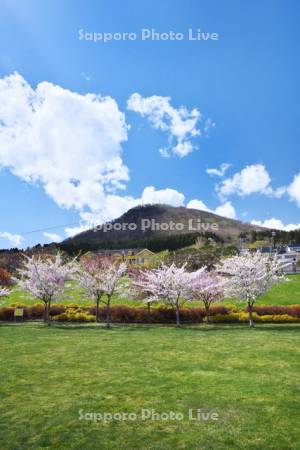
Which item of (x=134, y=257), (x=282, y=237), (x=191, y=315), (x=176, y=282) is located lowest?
(x=191, y=315)

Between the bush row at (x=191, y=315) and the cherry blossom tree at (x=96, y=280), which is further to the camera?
the bush row at (x=191, y=315)

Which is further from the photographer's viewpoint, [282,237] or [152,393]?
[282,237]

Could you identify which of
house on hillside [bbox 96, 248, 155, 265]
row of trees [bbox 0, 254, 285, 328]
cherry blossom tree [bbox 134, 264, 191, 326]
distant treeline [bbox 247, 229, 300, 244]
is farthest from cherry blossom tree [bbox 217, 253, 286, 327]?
distant treeline [bbox 247, 229, 300, 244]

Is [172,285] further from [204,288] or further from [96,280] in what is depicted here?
[96,280]

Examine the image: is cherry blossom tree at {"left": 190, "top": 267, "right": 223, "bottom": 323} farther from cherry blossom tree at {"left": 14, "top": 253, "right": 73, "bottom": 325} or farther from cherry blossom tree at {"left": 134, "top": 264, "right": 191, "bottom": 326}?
cherry blossom tree at {"left": 14, "top": 253, "right": 73, "bottom": 325}

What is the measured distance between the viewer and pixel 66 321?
36.7 m

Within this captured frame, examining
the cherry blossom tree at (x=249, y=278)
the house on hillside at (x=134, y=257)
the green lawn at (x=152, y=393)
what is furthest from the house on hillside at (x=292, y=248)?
the green lawn at (x=152, y=393)

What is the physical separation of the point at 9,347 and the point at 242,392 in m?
12.8

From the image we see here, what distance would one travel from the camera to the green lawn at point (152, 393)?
8.12 meters

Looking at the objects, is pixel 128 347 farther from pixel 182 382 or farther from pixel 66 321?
pixel 66 321

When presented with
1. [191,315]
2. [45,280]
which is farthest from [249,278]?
[45,280]

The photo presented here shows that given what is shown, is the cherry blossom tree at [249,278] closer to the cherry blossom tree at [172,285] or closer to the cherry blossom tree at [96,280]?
the cherry blossom tree at [172,285]

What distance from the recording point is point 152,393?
36.1 feet

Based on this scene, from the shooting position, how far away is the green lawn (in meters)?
8.12
